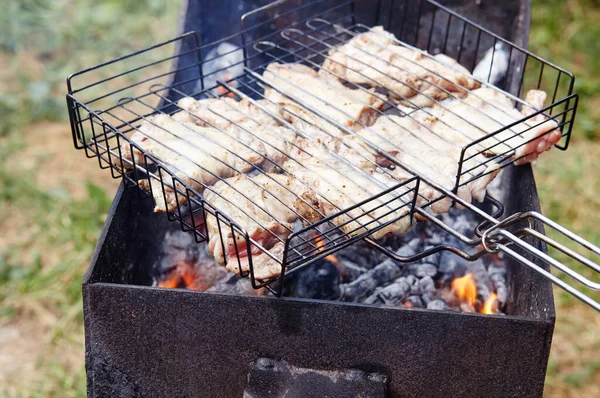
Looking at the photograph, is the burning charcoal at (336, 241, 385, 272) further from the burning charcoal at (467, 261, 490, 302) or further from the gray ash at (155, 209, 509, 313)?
the burning charcoal at (467, 261, 490, 302)

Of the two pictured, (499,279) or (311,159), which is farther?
(499,279)

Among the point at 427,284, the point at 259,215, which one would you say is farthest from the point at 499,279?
the point at 259,215

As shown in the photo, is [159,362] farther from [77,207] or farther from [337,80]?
[77,207]

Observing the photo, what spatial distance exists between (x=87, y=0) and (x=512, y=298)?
18.5ft

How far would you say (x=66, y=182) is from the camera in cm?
504

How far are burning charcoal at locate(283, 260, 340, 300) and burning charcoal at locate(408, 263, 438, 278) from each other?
0.38 meters

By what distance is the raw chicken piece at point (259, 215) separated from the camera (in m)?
2.19

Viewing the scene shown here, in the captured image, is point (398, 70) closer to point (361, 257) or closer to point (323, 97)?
point (323, 97)

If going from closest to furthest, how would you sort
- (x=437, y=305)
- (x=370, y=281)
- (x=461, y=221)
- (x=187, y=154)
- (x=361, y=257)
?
(x=187, y=154) < (x=437, y=305) < (x=370, y=281) < (x=361, y=257) < (x=461, y=221)

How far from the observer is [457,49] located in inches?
151

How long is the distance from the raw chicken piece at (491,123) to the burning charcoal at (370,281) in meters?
0.68

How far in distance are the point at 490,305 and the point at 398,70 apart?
1148mm

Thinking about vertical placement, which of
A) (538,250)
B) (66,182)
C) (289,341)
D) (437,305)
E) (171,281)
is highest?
(538,250)

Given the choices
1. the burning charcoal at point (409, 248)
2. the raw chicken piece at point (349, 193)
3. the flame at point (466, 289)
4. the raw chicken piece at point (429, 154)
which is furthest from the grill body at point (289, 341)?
the burning charcoal at point (409, 248)
